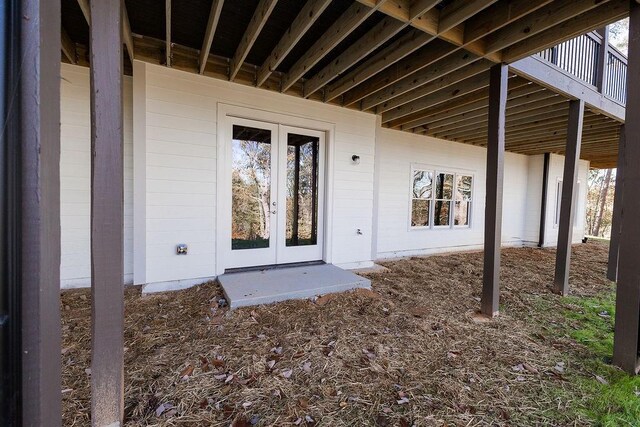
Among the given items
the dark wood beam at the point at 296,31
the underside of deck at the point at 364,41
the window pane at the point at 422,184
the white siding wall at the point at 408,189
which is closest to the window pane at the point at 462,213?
the white siding wall at the point at 408,189

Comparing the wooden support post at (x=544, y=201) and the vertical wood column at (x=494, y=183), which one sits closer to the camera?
the vertical wood column at (x=494, y=183)

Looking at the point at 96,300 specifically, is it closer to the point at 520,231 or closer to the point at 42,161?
the point at 42,161

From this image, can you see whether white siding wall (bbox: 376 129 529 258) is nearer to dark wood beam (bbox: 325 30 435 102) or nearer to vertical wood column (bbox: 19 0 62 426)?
dark wood beam (bbox: 325 30 435 102)

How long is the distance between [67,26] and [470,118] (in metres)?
6.03

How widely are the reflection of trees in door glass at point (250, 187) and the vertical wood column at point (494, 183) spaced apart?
2.89m

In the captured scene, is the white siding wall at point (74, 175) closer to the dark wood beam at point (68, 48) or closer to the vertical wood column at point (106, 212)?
the dark wood beam at point (68, 48)

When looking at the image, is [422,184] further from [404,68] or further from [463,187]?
[404,68]

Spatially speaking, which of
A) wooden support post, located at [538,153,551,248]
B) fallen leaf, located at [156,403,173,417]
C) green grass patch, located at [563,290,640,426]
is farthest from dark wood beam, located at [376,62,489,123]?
wooden support post, located at [538,153,551,248]

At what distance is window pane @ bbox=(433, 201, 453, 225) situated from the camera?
6992 mm

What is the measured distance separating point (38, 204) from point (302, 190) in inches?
158

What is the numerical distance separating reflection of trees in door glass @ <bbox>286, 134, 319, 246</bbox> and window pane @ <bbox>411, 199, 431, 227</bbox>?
296cm

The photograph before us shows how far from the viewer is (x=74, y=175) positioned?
3482mm

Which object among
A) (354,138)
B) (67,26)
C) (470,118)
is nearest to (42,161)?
(67,26)

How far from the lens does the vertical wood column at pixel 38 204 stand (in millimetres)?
598
